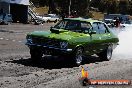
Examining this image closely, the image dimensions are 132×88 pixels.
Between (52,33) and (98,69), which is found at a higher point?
(52,33)

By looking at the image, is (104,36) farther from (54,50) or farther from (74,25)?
(54,50)

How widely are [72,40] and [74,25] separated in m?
1.67

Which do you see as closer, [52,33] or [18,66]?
[18,66]

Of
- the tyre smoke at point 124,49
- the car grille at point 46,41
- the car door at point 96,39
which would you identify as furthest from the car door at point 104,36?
the car grille at point 46,41

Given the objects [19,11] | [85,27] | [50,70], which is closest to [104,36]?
[85,27]

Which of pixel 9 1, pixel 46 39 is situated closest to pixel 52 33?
pixel 46 39

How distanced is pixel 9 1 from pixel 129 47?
31.0 meters

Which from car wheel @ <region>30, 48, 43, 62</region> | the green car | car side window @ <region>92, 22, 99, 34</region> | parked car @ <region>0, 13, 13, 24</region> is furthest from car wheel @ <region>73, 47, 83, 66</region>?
parked car @ <region>0, 13, 13, 24</region>

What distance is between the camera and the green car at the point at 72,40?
45.6ft

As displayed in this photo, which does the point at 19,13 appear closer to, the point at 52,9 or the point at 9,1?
the point at 9,1

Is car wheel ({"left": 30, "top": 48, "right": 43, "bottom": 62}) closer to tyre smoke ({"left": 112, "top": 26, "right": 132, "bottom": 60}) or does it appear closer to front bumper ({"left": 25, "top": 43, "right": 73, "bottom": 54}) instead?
front bumper ({"left": 25, "top": 43, "right": 73, "bottom": 54})

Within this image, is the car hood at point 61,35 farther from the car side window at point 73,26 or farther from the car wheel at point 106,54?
the car wheel at point 106,54

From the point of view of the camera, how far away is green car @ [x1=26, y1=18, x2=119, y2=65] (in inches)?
548

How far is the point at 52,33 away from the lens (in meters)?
14.5
